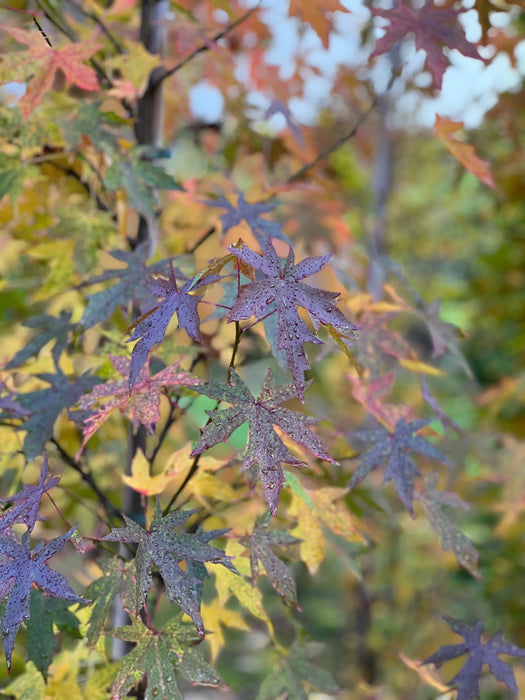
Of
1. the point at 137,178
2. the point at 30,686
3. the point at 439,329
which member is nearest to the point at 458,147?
the point at 439,329

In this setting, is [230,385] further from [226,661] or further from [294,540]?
[226,661]

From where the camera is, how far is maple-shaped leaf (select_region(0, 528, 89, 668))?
0.59 m

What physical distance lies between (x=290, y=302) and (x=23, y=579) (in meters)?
0.37

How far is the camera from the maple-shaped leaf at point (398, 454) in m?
0.83

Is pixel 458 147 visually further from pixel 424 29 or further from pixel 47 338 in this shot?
pixel 47 338

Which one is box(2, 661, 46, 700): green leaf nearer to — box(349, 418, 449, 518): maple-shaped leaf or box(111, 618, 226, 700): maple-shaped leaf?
box(111, 618, 226, 700): maple-shaped leaf

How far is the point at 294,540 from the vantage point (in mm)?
759

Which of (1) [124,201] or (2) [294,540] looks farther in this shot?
(1) [124,201]

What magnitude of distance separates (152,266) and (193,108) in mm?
1086

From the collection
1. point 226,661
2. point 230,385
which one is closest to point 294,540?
point 230,385

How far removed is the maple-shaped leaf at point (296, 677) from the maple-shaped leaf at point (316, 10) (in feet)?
3.39

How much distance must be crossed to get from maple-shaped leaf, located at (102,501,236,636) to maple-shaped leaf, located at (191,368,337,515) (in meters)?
0.09

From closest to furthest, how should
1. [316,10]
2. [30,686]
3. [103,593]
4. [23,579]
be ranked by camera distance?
[23,579], [103,593], [30,686], [316,10]

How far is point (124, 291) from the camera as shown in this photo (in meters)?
0.86
